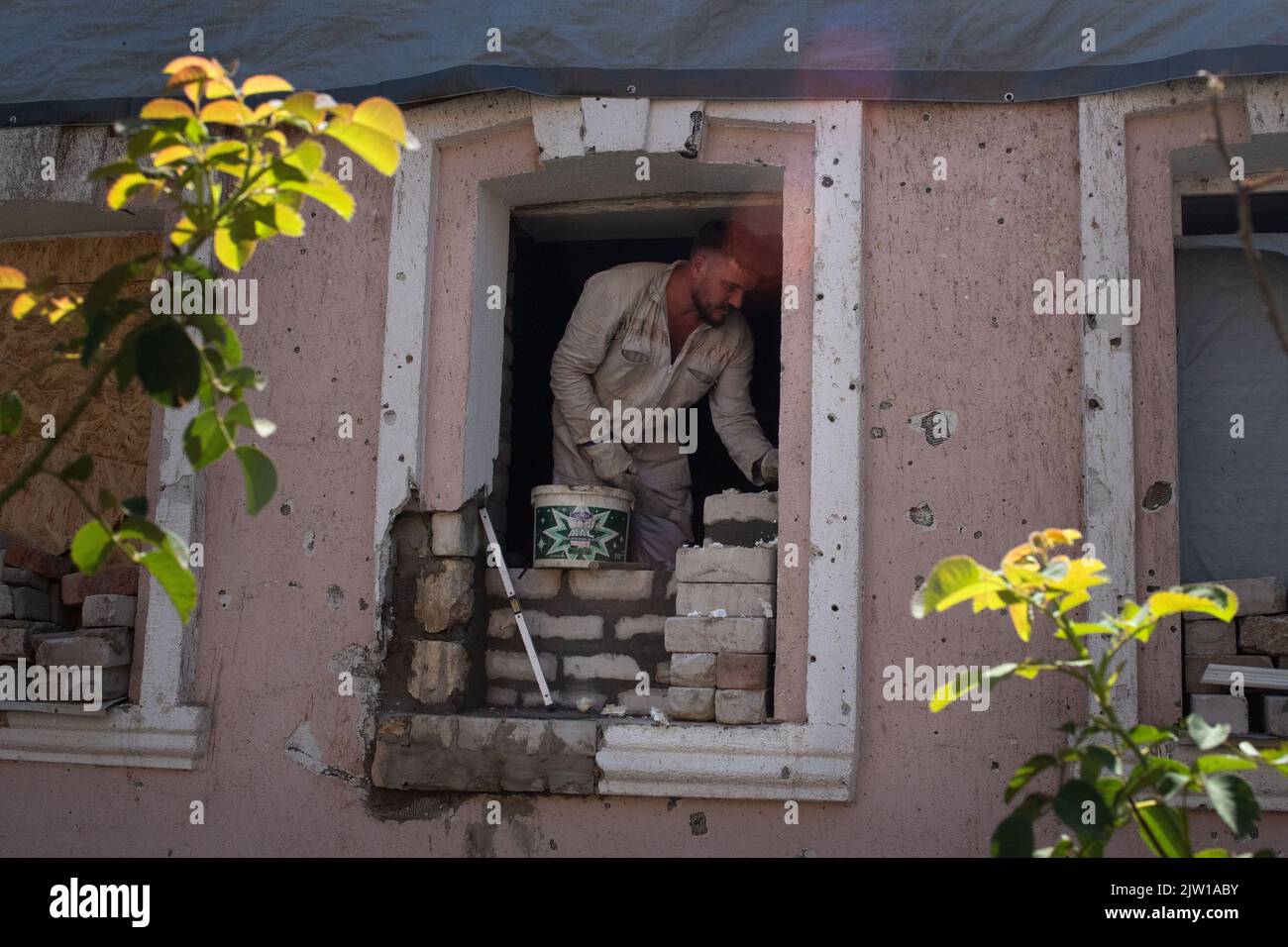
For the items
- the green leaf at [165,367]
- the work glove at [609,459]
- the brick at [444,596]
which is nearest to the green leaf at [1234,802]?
the green leaf at [165,367]

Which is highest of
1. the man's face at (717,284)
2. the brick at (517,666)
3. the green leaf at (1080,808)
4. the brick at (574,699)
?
the man's face at (717,284)

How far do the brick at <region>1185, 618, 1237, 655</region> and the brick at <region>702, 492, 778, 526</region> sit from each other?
1.32 m

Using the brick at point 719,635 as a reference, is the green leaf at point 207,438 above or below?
above

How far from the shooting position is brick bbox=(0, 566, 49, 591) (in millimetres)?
4891

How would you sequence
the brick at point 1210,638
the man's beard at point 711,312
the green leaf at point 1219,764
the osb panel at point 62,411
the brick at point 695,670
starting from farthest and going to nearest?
1. the osb panel at point 62,411
2. the man's beard at point 711,312
3. the brick at point 695,670
4. the brick at point 1210,638
5. the green leaf at point 1219,764

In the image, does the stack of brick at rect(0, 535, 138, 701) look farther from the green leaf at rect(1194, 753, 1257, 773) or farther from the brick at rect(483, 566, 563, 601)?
the green leaf at rect(1194, 753, 1257, 773)

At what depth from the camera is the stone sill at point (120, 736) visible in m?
4.57

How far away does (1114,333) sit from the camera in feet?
14.0

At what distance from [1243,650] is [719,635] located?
1586 mm

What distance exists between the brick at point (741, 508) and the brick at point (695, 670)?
18.2 inches

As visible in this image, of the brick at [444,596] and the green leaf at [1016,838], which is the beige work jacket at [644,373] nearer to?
the brick at [444,596]

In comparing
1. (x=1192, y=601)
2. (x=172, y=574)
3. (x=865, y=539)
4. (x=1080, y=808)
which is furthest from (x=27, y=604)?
(x=1192, y=601)

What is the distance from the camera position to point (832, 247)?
4445 millimetres

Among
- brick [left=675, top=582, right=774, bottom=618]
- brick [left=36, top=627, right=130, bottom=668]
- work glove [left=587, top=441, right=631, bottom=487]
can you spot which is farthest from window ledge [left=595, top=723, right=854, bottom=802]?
brick [left=36, top=627, right=130, bottom=668]
